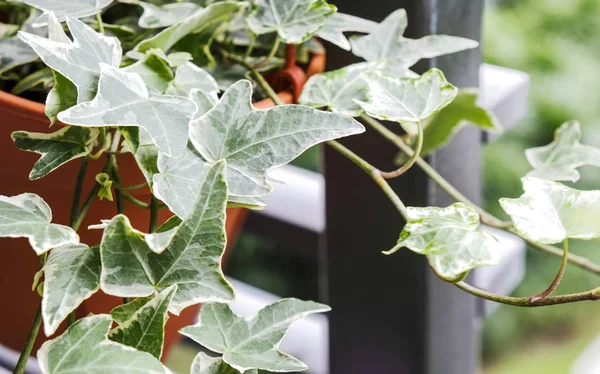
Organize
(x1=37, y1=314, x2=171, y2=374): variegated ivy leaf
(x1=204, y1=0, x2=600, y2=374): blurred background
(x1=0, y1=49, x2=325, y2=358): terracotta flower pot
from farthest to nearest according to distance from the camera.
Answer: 1. (x1=204, y1=0, x2=600, y2=374): blurred background
2. (x1=0, y1=49, x2=325, y2=358): terracotta flower pot
3. (x1=37, y1=314, x2=171, y2=374): variegated ivy leaf

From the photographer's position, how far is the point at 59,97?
1.16 ft

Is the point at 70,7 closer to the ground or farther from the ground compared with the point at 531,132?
farther from the ground

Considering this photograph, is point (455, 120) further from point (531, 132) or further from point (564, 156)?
point (531, 132)

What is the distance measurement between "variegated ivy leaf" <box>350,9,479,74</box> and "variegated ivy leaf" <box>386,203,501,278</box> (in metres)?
0.15

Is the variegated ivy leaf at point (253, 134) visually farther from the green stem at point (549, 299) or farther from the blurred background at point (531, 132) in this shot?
the blurred background at point (531, 132)

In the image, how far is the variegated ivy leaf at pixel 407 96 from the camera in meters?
0.37

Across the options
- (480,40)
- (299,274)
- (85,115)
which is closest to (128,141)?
(85,115)

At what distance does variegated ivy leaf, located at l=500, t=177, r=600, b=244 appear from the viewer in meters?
0.31

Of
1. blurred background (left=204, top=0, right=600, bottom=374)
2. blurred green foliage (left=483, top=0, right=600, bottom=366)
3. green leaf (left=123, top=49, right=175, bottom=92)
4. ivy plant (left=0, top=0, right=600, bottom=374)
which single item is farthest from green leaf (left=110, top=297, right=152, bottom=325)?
blurred green foliage (left=483, top=0, right=600, bottom=366)

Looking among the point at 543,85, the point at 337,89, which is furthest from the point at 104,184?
the point at 543,85

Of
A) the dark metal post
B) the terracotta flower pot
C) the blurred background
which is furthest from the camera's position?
the blurred background

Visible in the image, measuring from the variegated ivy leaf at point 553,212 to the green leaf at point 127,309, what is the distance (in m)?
0.17

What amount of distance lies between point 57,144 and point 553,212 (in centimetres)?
25

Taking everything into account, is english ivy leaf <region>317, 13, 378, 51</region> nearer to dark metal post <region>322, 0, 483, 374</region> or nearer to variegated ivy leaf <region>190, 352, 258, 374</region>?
dark metal post <region>322, 0, 483, 374</region>
